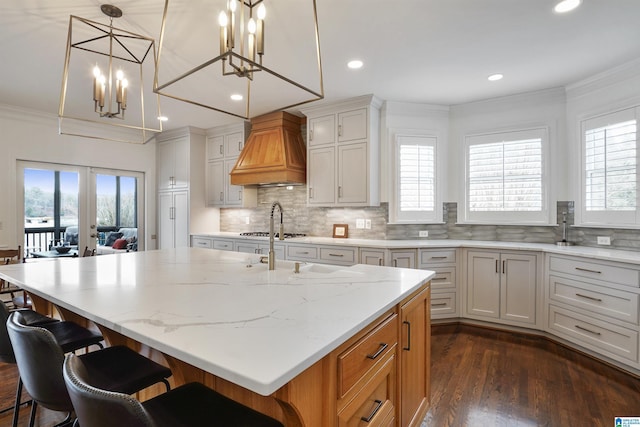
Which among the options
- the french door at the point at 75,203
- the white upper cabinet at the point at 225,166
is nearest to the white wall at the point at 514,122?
the white upper cabinet at the point at 225,166

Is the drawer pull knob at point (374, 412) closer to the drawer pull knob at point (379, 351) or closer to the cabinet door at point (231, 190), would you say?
the drawer pull knob at point (379, 351)

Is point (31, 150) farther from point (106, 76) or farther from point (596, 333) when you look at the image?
point (596, 333)

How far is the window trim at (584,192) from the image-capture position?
2.91 metres

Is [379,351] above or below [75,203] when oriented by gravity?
below

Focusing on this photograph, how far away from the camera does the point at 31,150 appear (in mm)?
4387

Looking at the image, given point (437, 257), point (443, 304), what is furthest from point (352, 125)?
point (443, 304)

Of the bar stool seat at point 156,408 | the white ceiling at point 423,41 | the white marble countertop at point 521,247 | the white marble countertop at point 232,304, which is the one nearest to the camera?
the bar stool seat at point 156,408

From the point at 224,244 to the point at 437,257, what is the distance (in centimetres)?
300

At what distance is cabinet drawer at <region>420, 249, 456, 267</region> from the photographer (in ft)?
11.8

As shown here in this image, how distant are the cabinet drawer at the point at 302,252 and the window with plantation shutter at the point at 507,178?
6.50 ft

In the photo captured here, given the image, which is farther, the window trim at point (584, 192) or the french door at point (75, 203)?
the french door at point (75, 203)

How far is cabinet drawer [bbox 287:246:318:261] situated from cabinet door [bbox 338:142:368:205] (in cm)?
71

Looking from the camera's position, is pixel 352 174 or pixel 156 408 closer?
pixel 156 408

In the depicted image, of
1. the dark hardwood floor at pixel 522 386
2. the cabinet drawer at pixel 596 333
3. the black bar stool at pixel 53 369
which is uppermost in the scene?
the black bar stool at pixel 53 369
